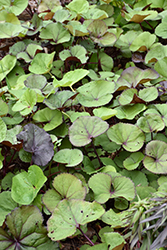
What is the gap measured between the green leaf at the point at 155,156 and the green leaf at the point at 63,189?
0.33 metres

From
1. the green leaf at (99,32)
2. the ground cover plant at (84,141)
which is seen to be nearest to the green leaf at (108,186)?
the ground cover plant at (84,141)

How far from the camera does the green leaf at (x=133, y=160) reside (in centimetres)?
103

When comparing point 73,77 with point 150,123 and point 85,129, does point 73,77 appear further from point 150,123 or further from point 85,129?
point 150,123

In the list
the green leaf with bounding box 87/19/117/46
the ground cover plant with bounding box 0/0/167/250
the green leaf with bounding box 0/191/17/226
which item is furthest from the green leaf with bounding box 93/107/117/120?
the green leaf with bounding box 87/19/117/46

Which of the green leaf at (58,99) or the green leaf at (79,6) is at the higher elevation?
the green leaf at (79,6)

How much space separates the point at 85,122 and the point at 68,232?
0.49m

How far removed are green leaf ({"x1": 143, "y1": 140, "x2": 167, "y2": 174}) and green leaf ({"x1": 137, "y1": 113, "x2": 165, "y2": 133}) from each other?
0.10 metres

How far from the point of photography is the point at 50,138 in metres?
0.99

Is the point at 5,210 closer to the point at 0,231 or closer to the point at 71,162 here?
the point at 0,231

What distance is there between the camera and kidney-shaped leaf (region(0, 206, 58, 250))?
2.49 feet

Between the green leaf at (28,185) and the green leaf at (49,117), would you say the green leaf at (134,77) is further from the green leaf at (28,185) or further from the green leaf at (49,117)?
the green leaf at (28,185)

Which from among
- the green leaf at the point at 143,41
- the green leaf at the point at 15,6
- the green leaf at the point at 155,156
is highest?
the green leaf at the point at 15,6

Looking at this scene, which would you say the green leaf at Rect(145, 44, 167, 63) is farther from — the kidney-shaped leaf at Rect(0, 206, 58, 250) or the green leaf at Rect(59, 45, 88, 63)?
the kidney-shaped leaf at Rect(0, 206, 58, 250)

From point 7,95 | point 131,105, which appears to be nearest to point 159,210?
point 131,105
